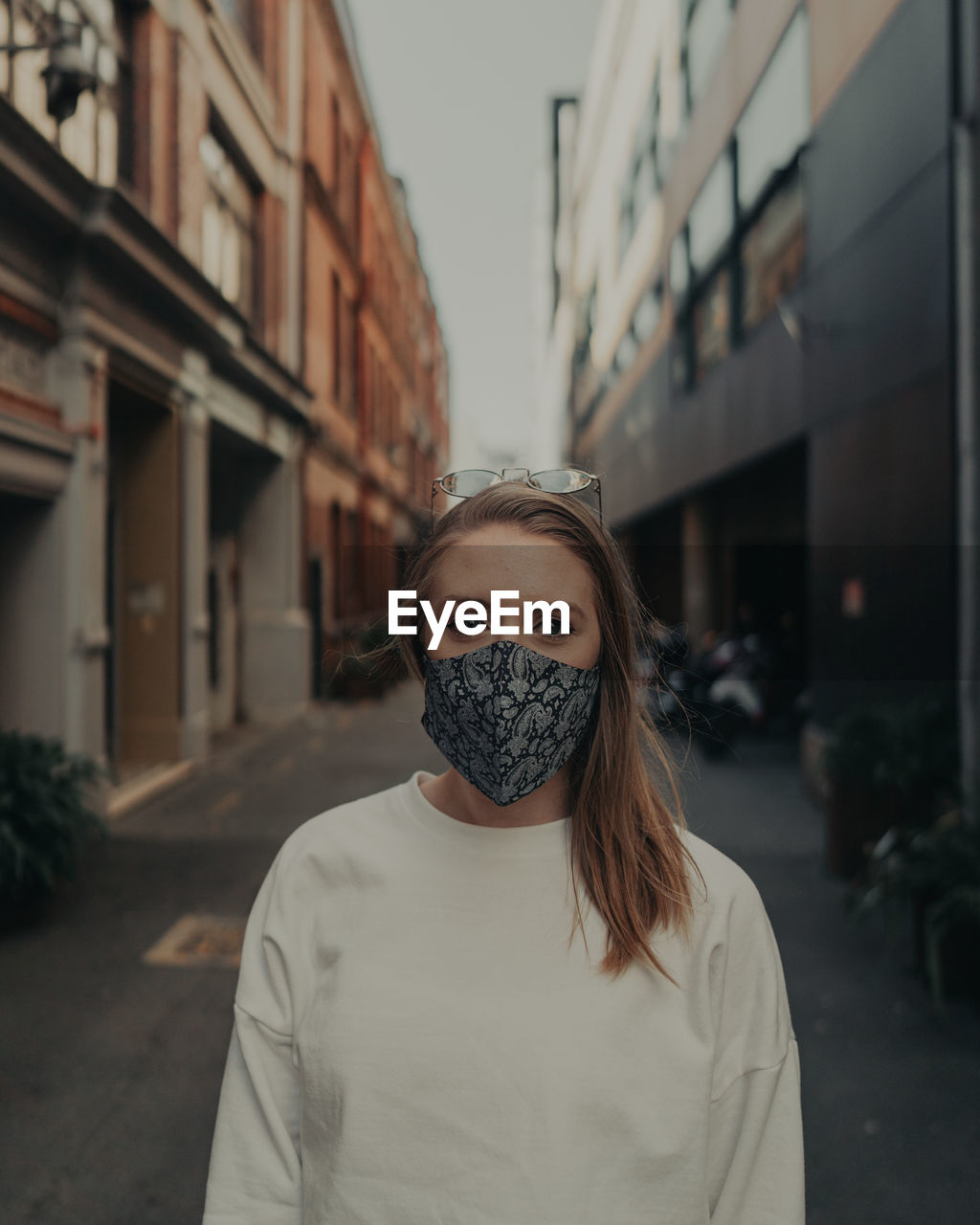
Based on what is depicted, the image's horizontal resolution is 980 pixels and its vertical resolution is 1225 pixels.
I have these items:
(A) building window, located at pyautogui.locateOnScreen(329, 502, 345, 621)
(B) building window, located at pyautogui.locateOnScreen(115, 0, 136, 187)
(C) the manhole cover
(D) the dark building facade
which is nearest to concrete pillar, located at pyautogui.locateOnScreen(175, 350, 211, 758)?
(B) building window, located at pyautogui.locateOnScreen(115, 0, 136, 187)

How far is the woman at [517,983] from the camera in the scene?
4.50 ft

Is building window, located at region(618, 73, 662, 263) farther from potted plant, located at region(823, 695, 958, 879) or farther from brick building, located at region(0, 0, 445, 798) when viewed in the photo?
potted plant, located at region(823, 695, 958, 879)

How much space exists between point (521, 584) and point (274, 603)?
583 inches

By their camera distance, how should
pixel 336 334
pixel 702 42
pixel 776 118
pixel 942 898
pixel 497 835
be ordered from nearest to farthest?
pixel 497 835 → pixel 942 898 → pixel 776 118 → pixel 702 42 → pixel 336 334

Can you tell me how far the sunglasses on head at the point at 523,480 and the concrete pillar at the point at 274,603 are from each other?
14.1m

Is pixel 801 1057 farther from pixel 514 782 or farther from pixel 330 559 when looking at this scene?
pixel 330 559

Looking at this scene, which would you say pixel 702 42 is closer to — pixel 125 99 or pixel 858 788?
pixel 125 99

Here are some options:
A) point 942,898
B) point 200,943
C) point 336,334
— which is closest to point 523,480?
point 942,898

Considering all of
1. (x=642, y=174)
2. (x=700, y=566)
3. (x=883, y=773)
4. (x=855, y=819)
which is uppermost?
(x=642, y=174)

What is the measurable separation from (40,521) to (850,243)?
753 centimetres

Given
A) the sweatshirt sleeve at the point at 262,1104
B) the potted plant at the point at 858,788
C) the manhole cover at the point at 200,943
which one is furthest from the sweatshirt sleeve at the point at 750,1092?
the potted plant at the point at 858,788

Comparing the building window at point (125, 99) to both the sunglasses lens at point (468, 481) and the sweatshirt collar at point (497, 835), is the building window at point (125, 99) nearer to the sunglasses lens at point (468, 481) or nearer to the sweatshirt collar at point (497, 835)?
the sunglasses lens at point (468, 481)

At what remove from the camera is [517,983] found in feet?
4.60

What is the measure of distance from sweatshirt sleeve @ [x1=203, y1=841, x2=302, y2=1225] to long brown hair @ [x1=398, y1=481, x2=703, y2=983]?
469 mm
